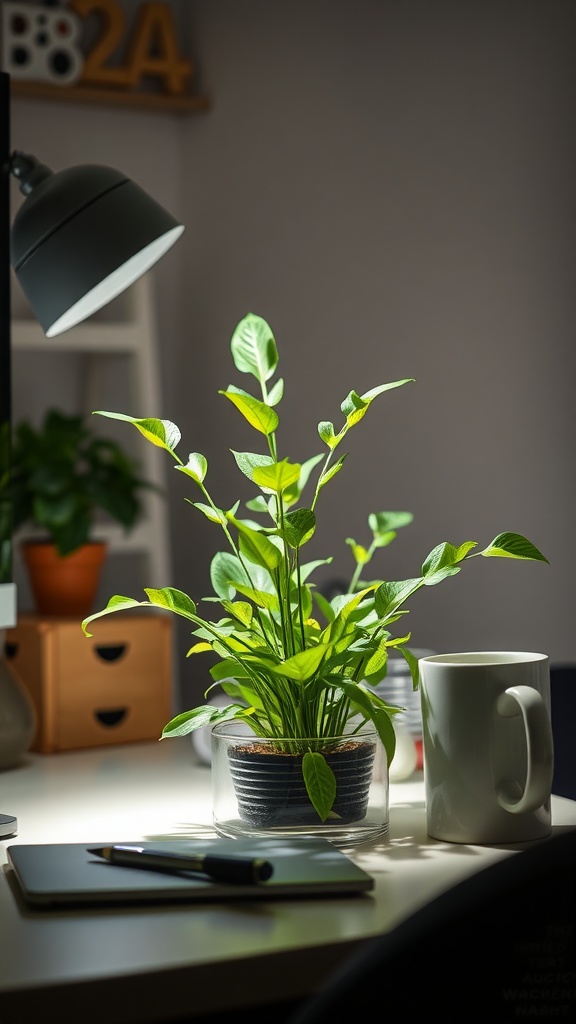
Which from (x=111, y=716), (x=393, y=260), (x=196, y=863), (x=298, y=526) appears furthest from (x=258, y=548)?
(x=393, y=260)

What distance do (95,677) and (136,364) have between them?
0.82 m

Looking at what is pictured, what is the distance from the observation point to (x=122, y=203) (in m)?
1.20

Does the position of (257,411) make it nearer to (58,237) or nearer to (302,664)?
(302,664)

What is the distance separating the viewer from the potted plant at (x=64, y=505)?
1.80m

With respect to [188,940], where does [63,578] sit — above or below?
above

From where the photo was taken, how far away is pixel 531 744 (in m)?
0.90

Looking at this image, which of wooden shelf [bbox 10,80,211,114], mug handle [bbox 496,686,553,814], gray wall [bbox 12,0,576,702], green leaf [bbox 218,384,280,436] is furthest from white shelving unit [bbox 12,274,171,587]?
mug handle [bbox 496,686,553,814]

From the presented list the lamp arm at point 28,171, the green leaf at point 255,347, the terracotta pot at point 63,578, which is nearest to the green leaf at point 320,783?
the green leaf at point 255,347

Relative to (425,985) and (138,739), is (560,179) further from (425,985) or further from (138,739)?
(425,985)

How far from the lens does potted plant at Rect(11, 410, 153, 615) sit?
1797 mm

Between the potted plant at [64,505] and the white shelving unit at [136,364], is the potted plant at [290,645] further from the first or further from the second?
the white shelving unit at [136,364]

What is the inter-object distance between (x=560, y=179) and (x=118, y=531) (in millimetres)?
1000

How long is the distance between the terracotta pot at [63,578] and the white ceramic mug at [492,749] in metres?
0.95

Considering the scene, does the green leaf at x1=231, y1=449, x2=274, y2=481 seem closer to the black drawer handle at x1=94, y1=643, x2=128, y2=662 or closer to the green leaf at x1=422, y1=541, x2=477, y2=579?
the green leaf at x1=422, y1=541, x2=477, y2=579
